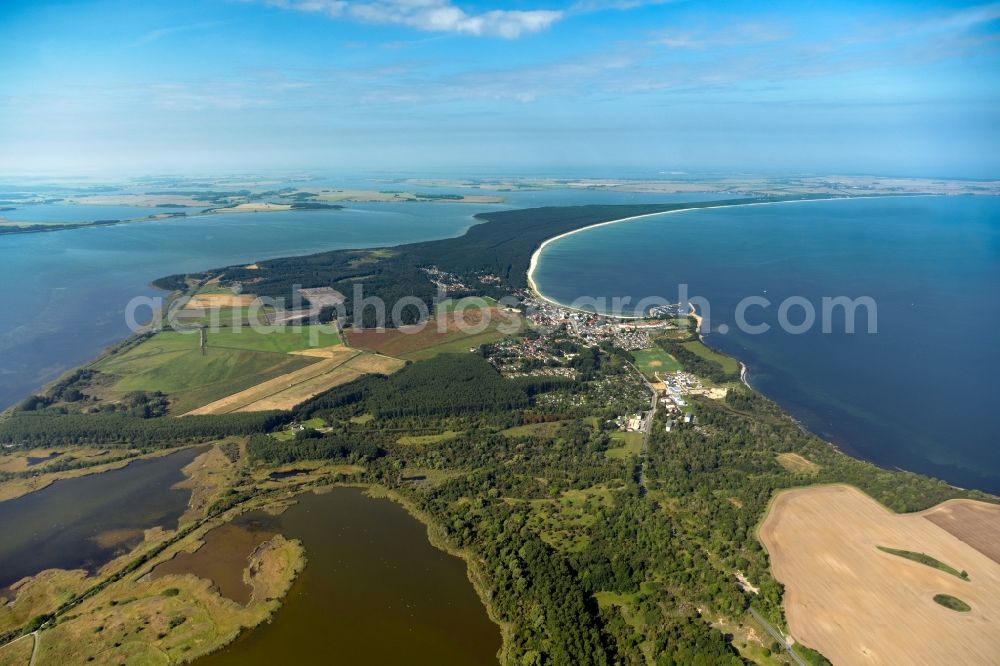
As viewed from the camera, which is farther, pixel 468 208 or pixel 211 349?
pixel 468 208

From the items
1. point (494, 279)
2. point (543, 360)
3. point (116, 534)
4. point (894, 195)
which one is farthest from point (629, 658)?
point (894, 195)

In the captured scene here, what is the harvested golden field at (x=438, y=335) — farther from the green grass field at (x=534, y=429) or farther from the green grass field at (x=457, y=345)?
the green grass field at (x=534, y=429)

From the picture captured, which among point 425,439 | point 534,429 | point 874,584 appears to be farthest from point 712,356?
point 874,584

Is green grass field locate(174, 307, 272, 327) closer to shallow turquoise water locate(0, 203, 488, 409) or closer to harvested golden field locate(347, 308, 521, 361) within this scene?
shallow turquoise water locate(0, 203, 488, 409)

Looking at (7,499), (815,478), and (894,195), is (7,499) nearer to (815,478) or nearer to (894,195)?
(815,478)

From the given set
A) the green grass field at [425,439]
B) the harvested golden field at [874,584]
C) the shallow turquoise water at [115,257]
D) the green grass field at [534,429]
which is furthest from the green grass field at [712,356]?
the shallow turquoise water at [115,257]

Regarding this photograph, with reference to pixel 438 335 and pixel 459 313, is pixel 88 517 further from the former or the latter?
pixel 459 313
